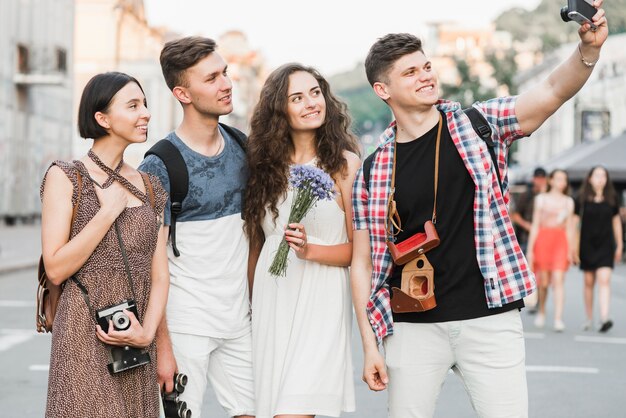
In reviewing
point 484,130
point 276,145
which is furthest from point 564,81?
point 276,145

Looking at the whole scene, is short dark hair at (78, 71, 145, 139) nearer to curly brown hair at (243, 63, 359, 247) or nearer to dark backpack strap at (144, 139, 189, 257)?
dark backpack strap at (144, 139, 189, 257)

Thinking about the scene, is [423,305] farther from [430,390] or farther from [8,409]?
[8,409]

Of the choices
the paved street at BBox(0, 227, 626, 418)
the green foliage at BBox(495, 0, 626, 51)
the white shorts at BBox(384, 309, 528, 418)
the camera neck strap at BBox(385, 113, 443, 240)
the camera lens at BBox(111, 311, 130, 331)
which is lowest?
the paved street at BBox(0, 227, 626, 418)

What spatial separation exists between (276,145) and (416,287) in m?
1.07

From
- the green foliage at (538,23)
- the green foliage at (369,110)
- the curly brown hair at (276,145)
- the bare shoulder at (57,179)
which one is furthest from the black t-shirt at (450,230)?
the green foliage at (369,110)

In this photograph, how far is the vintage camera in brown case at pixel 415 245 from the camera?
4.21 meters

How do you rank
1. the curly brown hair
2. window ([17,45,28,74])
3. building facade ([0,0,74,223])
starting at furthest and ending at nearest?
window ([17,45,28,74]) → building facade ([0,0,74,223]) → the curly brown hair

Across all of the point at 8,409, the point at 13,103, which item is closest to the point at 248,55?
the point at 13,103

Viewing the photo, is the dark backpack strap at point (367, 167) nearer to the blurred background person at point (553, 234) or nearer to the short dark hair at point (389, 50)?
the short dark hair at point (389, 50)

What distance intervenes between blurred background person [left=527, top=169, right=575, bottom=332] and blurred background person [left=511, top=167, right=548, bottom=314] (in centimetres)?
87

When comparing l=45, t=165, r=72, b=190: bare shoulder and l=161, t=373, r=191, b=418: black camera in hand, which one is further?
l=161, t=373, r=191, b=418: black camera in hand

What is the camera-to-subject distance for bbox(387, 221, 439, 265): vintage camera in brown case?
166 inches

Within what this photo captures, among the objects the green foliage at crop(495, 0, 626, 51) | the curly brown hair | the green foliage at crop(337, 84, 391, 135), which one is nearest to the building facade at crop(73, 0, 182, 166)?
the curly brown hair

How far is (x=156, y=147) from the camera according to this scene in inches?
191
